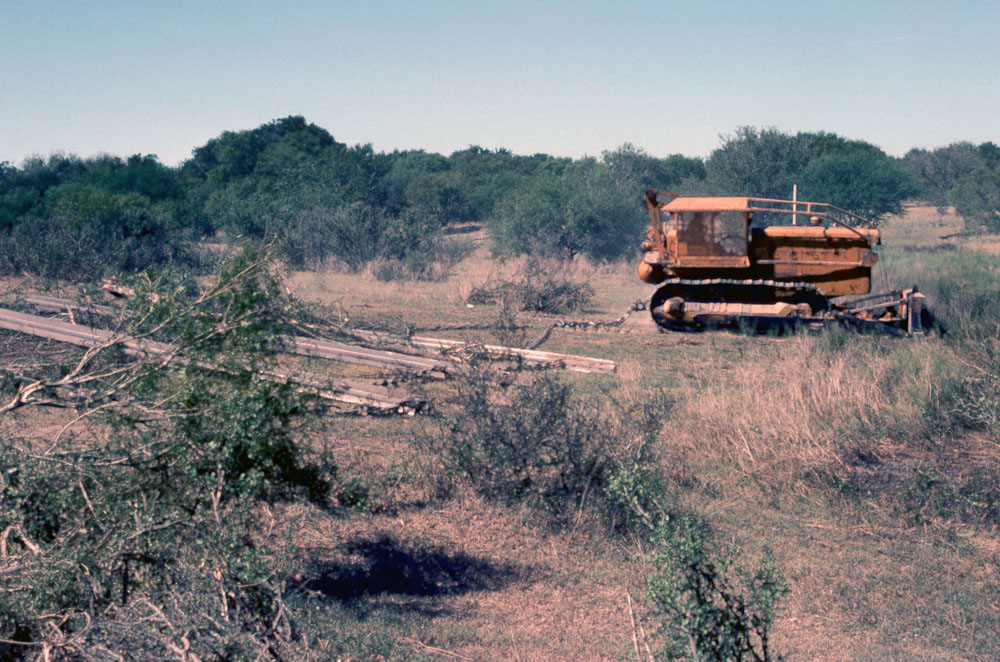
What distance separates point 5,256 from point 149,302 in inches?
687

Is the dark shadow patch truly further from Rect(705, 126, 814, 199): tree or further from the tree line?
Rect(705, 126, 814, 199): tree

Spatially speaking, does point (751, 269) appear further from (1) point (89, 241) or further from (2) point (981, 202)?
(2) point (981, 202)

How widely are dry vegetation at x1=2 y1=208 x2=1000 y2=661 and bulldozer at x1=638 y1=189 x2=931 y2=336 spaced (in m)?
4.09

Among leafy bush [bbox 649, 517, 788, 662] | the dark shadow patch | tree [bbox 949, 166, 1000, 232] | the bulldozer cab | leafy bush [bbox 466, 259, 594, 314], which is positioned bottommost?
the dark shadow patch

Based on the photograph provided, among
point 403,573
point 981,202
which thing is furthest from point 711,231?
point 981,202

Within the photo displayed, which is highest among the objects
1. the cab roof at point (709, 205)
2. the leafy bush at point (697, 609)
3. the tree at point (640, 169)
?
the tree at point (640, 169)

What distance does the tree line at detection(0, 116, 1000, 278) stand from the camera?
833 inches

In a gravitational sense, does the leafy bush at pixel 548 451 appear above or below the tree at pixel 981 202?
below

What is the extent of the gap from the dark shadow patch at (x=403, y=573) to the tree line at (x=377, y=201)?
1509cm

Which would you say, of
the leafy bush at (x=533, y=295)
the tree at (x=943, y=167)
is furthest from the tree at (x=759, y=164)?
the tree at (x=943, y=167)

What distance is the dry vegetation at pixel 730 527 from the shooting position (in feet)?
14.8

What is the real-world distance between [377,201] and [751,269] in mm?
24656

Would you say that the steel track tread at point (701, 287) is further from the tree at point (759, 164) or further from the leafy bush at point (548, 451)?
the tree at point (759, 164)

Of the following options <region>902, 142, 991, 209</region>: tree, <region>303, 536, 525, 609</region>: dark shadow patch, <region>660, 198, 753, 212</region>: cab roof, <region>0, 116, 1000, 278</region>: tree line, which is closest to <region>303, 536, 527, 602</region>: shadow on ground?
<region>303, 536, 525, 609</region>: dark shadow patch
